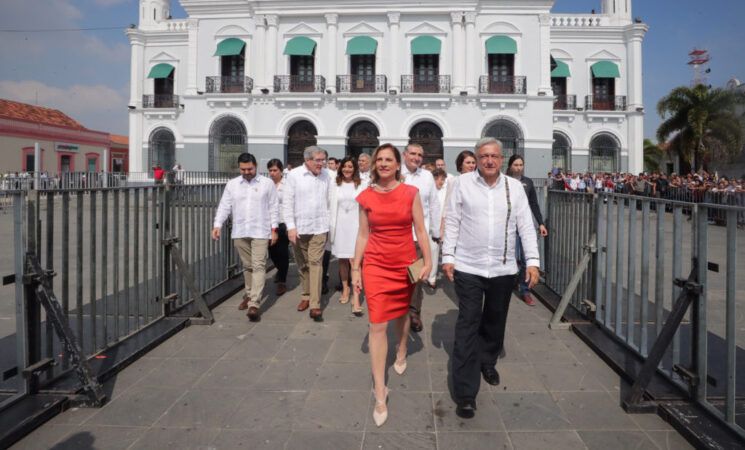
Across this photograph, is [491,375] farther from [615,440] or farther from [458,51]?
[458,51]

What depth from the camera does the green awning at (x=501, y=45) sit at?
22562 millimetres

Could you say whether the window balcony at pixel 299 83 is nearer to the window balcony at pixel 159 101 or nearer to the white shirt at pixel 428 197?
the window balcony at pixel 159 101

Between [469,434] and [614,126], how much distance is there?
1058 inches

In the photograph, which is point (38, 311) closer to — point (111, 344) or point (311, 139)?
point (111, 344)

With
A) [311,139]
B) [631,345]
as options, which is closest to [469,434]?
[631,345]

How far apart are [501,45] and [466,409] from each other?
22414mm

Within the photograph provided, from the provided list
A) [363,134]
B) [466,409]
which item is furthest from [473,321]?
[363,134]

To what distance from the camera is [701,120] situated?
81.7 ft

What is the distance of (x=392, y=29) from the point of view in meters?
23.0

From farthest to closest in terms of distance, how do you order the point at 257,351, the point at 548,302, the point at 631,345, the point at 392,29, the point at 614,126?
the point at 614,126 → the point at 392,29 → the point at 548,302 → the point at 257,351 → the point at 631,345

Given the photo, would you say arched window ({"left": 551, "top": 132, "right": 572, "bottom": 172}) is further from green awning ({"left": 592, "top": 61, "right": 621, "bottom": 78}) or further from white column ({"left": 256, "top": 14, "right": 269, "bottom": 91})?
white column ({"left": 256, "top": 14, "right": 269, "bottom": 91})

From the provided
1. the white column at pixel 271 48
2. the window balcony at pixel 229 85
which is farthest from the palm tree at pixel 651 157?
the window balcony at pixel 229 85

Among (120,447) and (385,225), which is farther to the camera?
(385,225)

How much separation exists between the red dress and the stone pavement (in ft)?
2.39
